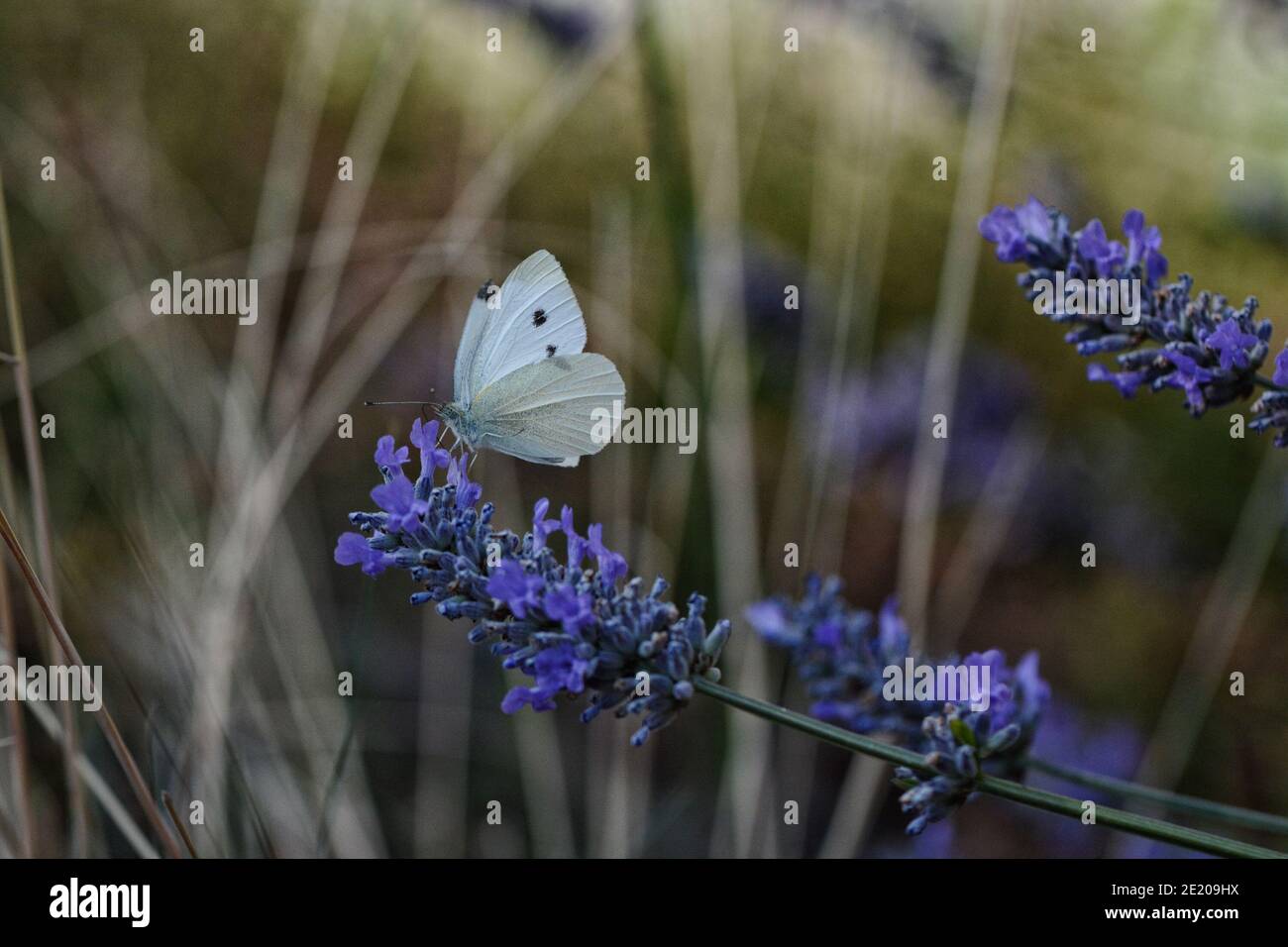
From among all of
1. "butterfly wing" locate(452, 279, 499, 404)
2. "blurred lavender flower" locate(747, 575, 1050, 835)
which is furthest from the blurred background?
"butterfly wing" locate(452, 279, 499, 404)

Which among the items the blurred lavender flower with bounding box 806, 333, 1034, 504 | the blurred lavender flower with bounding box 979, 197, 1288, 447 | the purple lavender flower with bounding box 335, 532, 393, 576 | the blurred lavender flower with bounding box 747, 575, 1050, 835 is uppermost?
the blurred lavender flower with bounding box 806, 333, 1034, 504

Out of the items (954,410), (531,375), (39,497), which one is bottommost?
(39,497)

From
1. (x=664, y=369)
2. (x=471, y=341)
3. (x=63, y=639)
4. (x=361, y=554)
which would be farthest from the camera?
(x=664, y=369)

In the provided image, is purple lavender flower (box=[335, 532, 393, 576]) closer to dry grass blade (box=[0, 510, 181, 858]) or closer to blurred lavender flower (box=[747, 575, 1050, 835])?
dry grass blade (box=[0, 510, 181, 858])

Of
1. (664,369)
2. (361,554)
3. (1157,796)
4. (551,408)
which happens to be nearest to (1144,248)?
(1157,796)

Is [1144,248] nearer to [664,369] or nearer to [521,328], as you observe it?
[521,328]

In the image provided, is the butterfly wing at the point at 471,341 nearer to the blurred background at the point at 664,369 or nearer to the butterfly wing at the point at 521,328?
the butterfly wing at the point at 521,328
